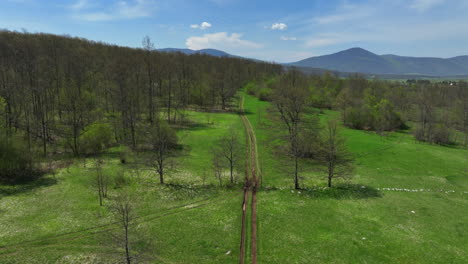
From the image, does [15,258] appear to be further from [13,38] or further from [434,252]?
[13,38]

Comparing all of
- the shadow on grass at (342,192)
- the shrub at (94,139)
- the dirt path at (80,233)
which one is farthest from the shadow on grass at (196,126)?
the dirt path at (80,233)

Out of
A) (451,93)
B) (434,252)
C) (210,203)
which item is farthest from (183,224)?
(451,93)

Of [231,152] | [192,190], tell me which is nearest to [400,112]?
[231,152]

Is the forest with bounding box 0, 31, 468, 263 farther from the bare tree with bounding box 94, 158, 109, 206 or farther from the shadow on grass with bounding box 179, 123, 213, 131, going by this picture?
the shadow on grass with bounding box 179, 123, 213, 131

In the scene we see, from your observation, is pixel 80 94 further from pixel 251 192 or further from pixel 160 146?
pixel 251 192

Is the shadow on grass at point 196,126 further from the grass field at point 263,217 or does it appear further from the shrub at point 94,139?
the grass field at point 263,217

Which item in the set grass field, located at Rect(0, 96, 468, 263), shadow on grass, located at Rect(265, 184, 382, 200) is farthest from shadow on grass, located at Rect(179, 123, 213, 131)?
shadow on grass, located at Rect(265, 184, 382, 200)
